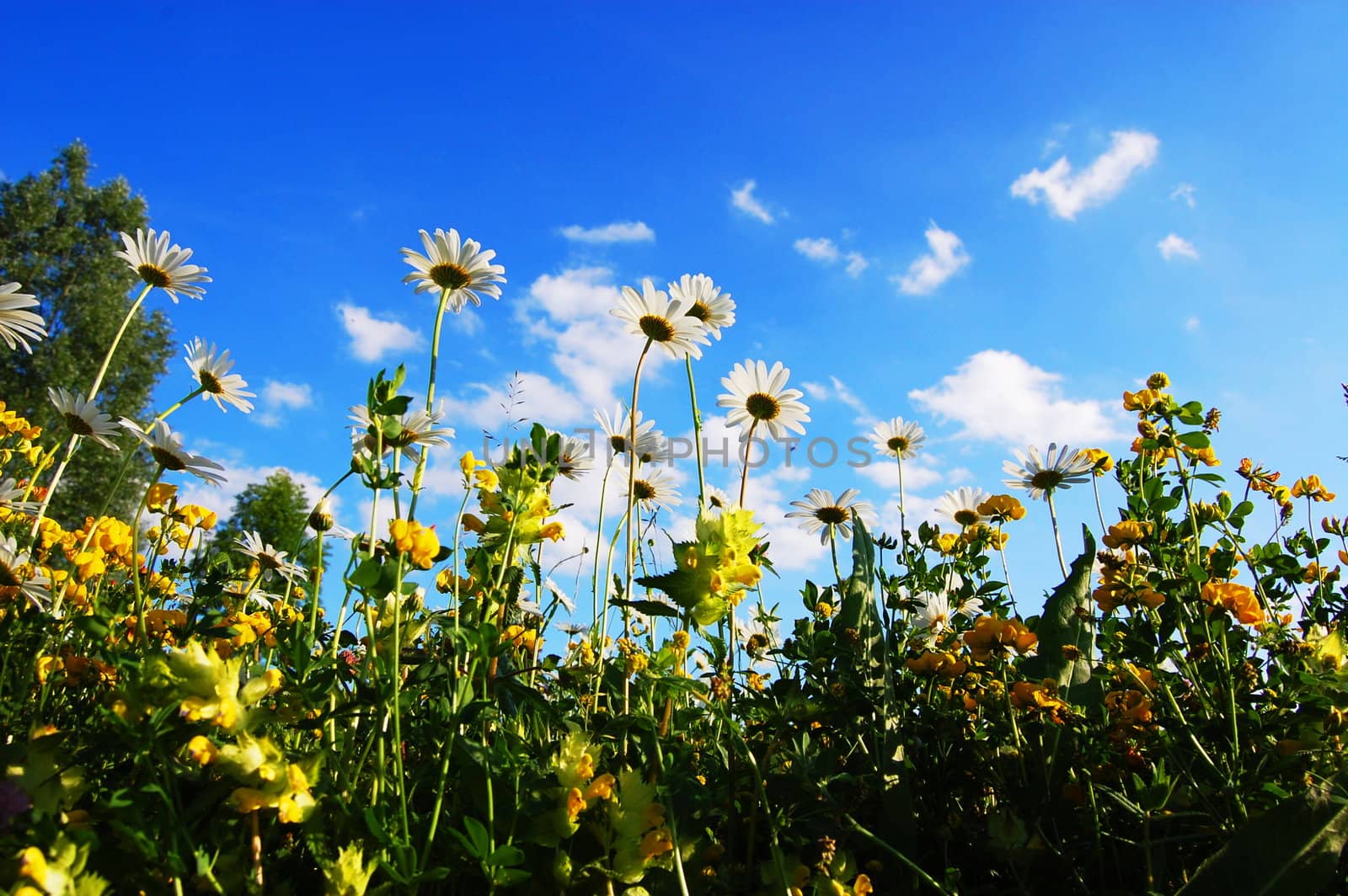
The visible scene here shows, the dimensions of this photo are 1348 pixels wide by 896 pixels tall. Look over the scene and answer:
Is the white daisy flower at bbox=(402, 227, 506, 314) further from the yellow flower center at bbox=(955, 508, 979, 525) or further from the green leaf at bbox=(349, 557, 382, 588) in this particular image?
the yellow flower center at bbox=(955, 508, 979, 525)

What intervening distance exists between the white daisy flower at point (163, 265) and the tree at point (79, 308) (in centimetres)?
1834

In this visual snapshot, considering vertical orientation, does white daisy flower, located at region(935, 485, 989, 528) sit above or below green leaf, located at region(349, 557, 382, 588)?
above

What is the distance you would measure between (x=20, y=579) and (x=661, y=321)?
6.46ft

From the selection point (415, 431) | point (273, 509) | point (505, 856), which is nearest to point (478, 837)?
point (505, 856)

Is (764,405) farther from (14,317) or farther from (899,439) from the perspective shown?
(14,317)

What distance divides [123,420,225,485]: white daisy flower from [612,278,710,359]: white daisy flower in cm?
134

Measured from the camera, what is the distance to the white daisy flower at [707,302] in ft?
10.4

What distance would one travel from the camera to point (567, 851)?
1.36 meters

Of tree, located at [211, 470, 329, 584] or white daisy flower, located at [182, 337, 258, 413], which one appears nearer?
white daisy flower, located at [182, 337, 258, 413]

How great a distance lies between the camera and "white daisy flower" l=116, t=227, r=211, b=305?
325cm

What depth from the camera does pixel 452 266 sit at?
8.31ft

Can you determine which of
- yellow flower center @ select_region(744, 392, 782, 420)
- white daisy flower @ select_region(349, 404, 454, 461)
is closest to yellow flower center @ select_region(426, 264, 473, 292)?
white daisy flower @ select_region(349, 404, 454, 461)

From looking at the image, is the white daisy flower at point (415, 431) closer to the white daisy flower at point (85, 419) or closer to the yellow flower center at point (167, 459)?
the yellow flower center at point (167, 459)

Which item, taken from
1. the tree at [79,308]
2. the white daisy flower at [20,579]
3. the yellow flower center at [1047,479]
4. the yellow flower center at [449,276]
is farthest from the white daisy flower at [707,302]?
the tree at [79,308]
